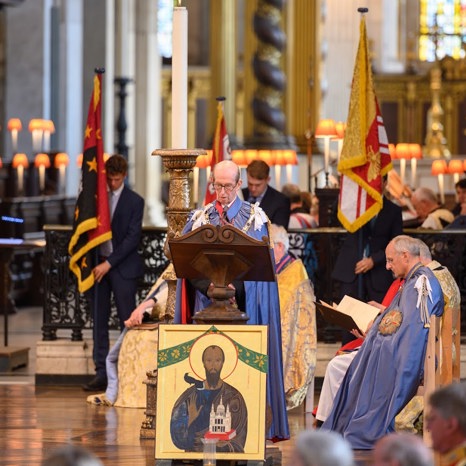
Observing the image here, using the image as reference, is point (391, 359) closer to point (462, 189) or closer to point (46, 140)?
point (462, 189)

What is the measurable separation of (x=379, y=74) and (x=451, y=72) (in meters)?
1.37

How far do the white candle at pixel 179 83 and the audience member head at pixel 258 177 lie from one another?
243cm

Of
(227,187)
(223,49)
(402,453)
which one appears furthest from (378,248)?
(223,49)

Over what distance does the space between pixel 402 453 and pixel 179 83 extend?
13.4ft

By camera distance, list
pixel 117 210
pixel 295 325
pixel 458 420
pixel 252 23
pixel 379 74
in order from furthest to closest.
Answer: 1. pixel 379 74
2. pixel 252 23
3. pixel 117 210
4. pixel 295 325
5. pixel 458 420

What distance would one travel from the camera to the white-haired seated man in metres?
9.74

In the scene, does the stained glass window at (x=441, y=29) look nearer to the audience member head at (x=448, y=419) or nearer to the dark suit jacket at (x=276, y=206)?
the dark suit jacket at (x=276, y=206)

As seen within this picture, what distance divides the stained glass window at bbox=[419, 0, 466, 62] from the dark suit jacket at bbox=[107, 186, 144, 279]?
63.2ft

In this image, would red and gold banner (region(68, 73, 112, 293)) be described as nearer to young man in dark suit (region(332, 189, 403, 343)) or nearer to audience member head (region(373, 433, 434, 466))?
young man in dark suit (region(332, 189, 403, 343))

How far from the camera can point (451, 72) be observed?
28562 millimetres

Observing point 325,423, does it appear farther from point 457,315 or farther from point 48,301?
point 48,301

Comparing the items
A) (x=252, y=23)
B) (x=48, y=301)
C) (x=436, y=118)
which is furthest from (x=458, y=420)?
(x=436, y=118)

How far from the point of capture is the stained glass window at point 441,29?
96.9 ft

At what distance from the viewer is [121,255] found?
10383 mm
